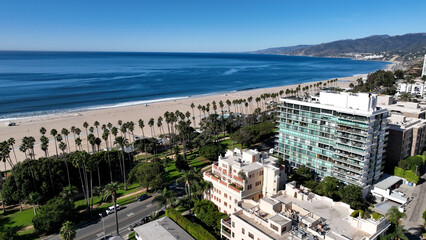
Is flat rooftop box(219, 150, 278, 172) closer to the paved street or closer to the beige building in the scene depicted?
the paved street

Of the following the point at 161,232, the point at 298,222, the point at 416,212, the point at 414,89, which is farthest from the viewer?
the point at 414,89

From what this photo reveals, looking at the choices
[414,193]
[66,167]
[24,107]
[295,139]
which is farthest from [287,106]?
[24,107]

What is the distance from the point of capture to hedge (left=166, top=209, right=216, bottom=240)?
40.0 metres

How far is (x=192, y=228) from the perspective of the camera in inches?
1640

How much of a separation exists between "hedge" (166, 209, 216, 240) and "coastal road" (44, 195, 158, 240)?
657cm

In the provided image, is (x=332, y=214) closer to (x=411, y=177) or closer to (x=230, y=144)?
(x=411, y=177)

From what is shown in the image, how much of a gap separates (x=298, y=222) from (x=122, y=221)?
2909cm

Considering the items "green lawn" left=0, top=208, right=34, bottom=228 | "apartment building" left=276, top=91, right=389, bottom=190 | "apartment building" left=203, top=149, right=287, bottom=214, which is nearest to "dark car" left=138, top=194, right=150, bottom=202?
"apartment building" left=203, top=149, right=287, bottom=214

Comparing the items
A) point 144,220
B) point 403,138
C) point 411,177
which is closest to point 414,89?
point 403,138

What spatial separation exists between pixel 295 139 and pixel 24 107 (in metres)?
121

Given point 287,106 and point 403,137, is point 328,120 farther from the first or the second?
point 403,137

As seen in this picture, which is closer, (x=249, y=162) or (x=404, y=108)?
(x=249, y=162)

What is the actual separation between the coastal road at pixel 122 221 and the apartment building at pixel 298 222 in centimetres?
1684

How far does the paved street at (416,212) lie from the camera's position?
44.0 metres
